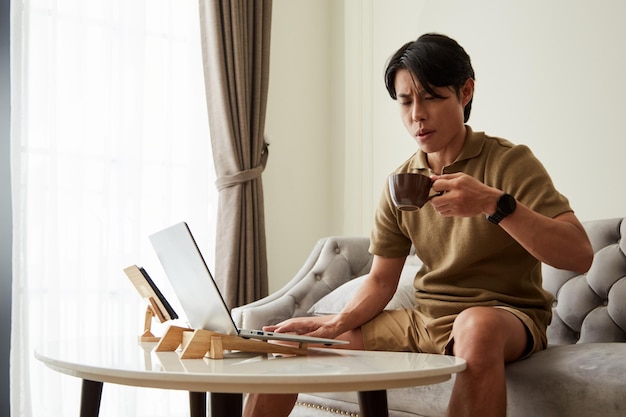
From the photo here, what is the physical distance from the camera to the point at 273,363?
1.18 metres

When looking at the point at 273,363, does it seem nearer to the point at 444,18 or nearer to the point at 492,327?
the point at 492,327

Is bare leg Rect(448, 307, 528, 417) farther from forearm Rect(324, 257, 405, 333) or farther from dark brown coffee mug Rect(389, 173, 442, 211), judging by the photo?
forearm Rect(324, 257, 405, 333)

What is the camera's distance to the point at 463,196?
52.2 inches

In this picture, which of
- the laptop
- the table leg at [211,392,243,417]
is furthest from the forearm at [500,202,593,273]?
the table leg at [211,392,243,417]

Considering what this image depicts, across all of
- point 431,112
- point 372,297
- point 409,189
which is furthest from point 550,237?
point 372,297

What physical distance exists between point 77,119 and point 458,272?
1.97m

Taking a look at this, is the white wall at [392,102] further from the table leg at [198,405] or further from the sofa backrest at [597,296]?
the table leg at [198,405]

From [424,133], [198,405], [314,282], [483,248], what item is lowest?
[198,405]

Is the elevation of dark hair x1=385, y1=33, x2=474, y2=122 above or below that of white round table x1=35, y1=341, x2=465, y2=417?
above

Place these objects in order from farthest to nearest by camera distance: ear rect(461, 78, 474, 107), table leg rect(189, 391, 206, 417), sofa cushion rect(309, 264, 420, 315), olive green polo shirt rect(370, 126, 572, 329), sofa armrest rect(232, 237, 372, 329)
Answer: sofa armrest rect(232, 237, 372, 329) < sofa cushion rect(309, 264, 420, 315) < table leg rect(189, 391, 206, 417) < ear rect(461, 78, 474, 107) < olive green polo shirt rect(370, 126, 572, 329)

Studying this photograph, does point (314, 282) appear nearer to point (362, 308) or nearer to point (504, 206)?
point (362, 308)

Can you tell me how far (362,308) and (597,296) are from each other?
2.57 ft

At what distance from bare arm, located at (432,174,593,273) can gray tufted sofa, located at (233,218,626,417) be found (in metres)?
0.22

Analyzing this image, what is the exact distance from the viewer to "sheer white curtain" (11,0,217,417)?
285 cm
